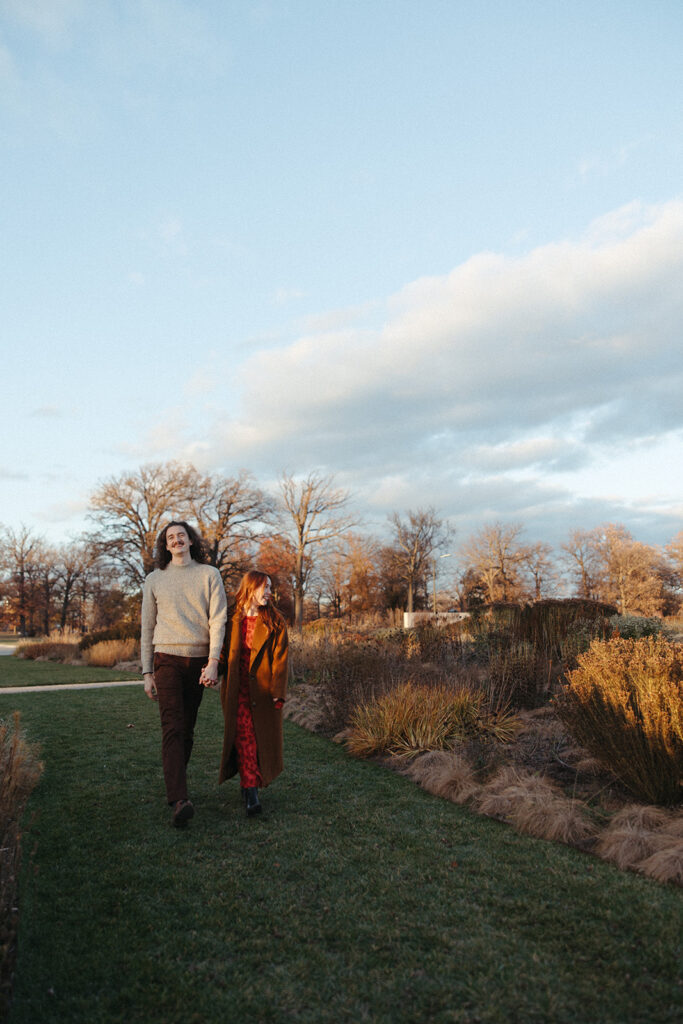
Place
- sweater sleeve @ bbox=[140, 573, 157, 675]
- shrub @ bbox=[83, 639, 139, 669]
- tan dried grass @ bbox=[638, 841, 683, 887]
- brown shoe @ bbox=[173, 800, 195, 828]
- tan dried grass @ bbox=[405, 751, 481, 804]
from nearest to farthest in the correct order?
1. tan dried grass @ bbox=[638, 841, 683, 887]
2. brown shoe @ bbox=[173, 800, 195, 828]
3. sweater sleeve @ bbox=[140, 573, 157, 675]
4. tan dried grass @ bbox=[405, 751, 481, 804]
5. shrub @ bbox=[83, 639, 139, 669]

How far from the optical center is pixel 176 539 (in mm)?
4363

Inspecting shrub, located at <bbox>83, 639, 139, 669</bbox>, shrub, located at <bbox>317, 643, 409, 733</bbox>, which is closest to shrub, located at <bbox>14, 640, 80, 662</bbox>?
shrub, located at <bbox>83, 639, 139, 669</bbox>

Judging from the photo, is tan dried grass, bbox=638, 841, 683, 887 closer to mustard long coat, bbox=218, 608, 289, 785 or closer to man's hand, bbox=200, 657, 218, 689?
mustard long coat, bbox=218, 608, 289, 785

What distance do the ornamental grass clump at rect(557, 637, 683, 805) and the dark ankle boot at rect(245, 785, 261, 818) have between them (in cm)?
229

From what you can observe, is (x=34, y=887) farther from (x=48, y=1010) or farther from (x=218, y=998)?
(x=218, y=998)

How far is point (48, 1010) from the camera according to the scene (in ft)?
7.30

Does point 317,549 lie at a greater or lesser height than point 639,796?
greater

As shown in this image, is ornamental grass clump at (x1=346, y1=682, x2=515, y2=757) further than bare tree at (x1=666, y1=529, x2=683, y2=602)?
No

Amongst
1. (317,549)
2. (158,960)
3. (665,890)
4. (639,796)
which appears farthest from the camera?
(317,549)

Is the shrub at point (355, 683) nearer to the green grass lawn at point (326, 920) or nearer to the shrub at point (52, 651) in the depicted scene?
the green grass lawn at point (326, 920)

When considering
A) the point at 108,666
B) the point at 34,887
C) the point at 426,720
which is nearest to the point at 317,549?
the point at 108,666

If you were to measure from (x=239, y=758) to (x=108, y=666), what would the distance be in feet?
52.0

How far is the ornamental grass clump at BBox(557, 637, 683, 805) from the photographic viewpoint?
4094 mm

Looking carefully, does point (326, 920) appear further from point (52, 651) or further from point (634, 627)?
point (52, 651)
